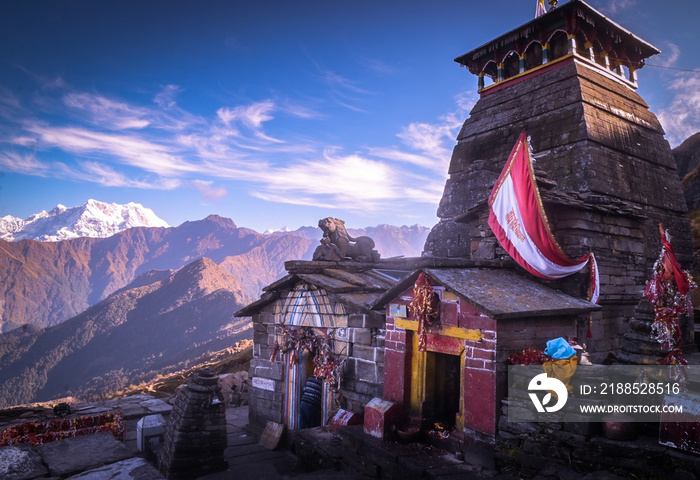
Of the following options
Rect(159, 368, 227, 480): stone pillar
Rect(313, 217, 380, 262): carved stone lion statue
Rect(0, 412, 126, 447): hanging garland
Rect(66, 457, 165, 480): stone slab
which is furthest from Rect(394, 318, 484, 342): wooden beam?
Rect(0, 412, 126, 447): hanging garland

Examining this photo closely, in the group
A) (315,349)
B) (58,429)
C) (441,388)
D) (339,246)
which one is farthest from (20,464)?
(339,246)

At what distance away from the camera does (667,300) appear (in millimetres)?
5012

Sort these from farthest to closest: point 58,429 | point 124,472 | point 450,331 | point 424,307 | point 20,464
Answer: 1. point 58,429
2. point 424,307
3. point 450,331
4. point 20,464
5. point 124,472

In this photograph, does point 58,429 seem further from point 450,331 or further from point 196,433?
point 450,331

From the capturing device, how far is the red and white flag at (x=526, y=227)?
8.36 m

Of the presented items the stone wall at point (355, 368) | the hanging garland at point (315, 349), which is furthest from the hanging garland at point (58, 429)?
the hanging garland at point (315, 349)

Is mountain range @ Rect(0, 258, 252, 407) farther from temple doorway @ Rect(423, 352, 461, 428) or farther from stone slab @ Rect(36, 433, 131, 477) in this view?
stone slab @ Rect(36, 433, 131, 477)

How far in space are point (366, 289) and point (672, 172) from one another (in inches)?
525

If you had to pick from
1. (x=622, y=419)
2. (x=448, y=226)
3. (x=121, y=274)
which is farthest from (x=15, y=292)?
(x=622, y=419)

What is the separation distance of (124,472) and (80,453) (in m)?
0.77

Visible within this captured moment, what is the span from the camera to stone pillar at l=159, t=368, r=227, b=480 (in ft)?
26.6

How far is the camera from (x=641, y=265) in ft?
37.5

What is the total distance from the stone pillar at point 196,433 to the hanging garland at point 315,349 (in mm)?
2646

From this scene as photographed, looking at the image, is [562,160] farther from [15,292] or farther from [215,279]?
[15,292]
